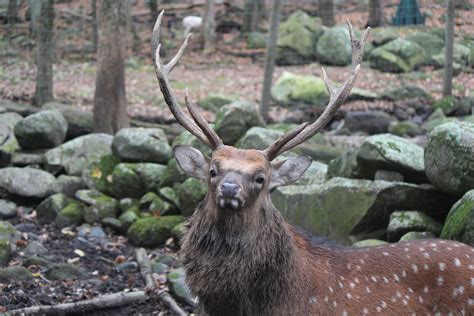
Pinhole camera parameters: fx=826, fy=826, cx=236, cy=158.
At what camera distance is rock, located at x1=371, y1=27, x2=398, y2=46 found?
58.7 ft

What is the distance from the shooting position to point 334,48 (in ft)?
63.0

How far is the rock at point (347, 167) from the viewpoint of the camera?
8.17 meters

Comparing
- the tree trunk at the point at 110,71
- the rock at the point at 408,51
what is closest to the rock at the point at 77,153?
the tree trunk at the point at 110,71

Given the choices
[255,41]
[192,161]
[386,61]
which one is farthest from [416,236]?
[255,41]

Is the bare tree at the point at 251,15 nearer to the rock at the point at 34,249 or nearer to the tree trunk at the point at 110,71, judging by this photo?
the tree trunk at the point at 110,71

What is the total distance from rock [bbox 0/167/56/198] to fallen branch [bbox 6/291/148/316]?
3.30 meters

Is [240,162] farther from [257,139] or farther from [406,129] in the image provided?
[406,129]

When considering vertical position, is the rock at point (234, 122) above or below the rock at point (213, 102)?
above

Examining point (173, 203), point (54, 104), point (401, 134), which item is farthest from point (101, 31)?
point (401, 134)

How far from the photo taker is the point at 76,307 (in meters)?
6.84

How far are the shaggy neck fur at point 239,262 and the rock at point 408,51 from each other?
40.1 ft

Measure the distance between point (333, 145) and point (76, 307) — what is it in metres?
5.32

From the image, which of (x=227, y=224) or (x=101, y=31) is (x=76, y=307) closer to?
(x=227, y=224)

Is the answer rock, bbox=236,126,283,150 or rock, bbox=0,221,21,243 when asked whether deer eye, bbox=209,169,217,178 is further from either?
rock, bbox=0,221,21,243
